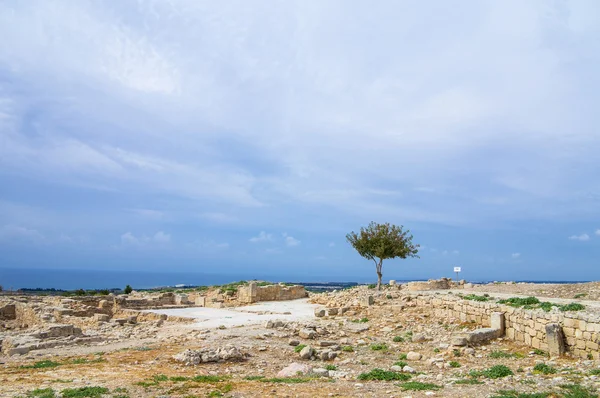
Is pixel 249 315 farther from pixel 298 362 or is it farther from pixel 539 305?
pixel 539 305

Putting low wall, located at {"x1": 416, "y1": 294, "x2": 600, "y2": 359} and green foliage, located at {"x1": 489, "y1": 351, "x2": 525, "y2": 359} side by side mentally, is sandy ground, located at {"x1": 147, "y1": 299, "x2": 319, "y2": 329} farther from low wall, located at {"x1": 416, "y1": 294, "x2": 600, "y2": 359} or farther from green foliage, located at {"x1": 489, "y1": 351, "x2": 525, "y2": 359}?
green foliage, located at {"x1": 489, "y1": 351, "x2": 525, "y2": 359}

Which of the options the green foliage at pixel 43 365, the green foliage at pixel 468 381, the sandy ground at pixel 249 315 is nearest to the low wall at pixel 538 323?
the green foliage at pixel 468 381

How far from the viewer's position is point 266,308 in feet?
88.0

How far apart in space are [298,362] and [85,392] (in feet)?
18.1

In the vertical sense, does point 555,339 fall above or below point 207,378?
above

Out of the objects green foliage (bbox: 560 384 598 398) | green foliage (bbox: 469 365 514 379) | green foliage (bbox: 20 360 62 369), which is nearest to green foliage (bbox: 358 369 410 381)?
green foliage (bbox: 469 365 514 379)

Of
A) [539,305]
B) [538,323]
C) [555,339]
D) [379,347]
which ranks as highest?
[539,305]

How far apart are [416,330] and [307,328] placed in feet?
13.6

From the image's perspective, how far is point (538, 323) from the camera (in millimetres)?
12445

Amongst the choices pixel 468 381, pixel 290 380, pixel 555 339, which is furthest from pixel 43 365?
pixel 555 339

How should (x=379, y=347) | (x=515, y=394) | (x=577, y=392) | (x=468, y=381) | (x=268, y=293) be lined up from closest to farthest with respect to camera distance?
(x=577, y=392), (x=515, y=394), (x=468, y=381), (x=379, y=347), (x=268, y=293)

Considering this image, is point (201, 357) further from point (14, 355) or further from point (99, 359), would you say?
point (14, 355)

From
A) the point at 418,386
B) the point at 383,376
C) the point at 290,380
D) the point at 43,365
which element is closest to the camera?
the point at 418,386

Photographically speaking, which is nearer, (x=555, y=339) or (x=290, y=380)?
(x=290, y=380)
